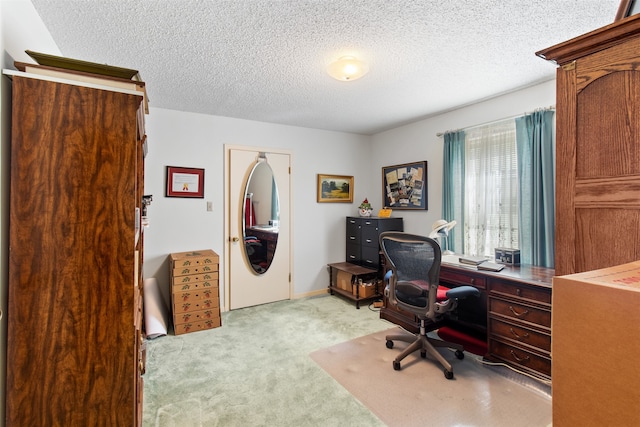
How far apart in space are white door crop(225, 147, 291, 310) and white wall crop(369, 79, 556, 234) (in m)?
1.50

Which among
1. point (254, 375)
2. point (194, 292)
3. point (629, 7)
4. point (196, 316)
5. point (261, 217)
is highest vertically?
point (629, 7)

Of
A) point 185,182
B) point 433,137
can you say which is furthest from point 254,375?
point 433,137

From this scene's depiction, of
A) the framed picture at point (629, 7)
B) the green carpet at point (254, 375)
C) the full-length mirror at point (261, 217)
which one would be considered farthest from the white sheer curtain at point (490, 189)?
the full-length mirror at point (261, 217)

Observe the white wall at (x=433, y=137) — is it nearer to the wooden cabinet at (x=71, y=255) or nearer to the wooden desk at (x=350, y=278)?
the wooden desk at (x=350, y=278)

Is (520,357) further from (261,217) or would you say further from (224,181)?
(224,181)

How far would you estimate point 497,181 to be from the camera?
304 centimetres

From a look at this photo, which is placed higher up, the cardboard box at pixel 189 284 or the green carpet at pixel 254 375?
the cardboard box at pixel 189 284

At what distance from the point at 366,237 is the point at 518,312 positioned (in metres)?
2.16

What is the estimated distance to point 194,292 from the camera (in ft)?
10.4

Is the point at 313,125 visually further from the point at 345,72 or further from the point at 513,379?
the point at 513,379

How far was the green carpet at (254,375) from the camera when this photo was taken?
1.87 metres

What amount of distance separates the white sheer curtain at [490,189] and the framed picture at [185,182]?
10.1ft

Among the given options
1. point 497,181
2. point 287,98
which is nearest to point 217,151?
point 287,98

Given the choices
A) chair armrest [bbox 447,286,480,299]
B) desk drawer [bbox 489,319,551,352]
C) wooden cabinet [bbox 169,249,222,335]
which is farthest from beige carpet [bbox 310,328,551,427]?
wooden cabinet [bbox 169,249,222,335]
